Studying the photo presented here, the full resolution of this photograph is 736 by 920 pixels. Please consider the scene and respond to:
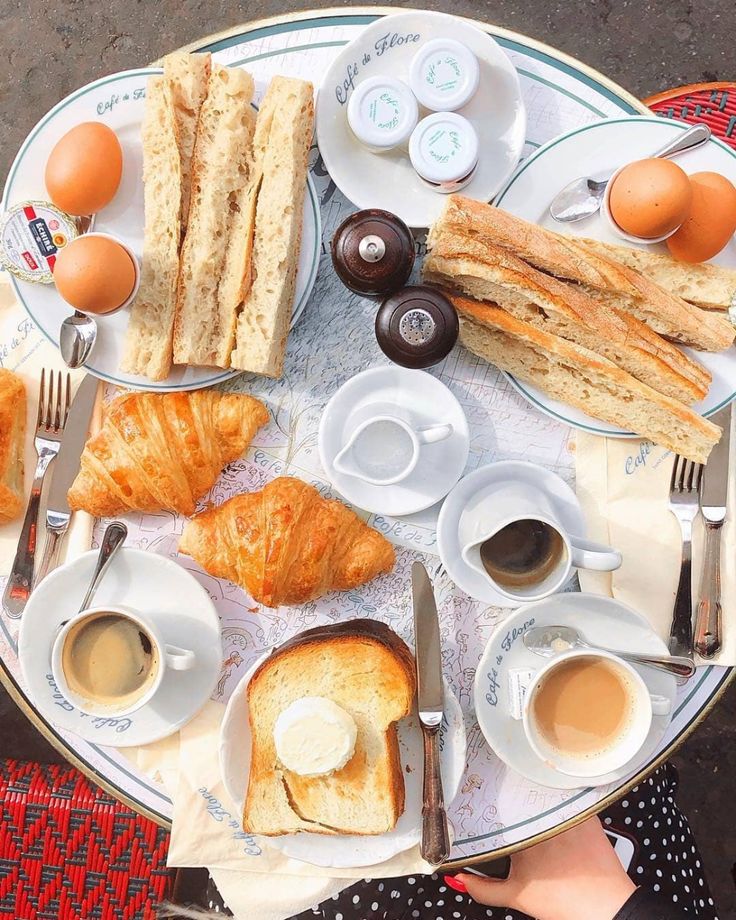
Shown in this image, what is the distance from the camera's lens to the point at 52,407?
1.74 metres

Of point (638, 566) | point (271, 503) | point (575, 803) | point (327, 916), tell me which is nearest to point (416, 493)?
point (271, 503)

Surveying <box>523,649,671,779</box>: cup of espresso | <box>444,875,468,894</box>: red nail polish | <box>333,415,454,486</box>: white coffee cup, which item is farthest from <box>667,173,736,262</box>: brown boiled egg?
<box>444,875,468,894</box>: red nail polish

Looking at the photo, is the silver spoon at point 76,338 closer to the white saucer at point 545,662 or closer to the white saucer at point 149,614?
the white saucer at point 149,614

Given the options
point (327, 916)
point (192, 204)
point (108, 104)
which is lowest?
point (327, 916)

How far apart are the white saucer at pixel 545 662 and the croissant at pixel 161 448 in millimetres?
670

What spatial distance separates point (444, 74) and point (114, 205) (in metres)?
0.71

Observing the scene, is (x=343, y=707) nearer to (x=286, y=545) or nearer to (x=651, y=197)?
(x=286, y=545)

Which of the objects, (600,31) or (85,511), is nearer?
(85,511)

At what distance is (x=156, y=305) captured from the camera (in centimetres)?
164

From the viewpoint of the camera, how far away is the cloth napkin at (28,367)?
1.75 metres

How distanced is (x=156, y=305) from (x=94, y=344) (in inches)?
6.4

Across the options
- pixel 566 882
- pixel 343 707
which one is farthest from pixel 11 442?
pixel 566 882

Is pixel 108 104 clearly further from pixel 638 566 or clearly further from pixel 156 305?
pixel 638 566

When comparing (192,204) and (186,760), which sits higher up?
(192,204)
